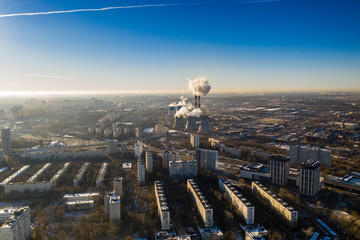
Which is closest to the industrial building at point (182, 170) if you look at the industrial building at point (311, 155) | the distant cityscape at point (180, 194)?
the distant cityscape at point (180, 194)

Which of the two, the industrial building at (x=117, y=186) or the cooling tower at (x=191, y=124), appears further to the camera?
the cooling tower at (x=191, y=124)

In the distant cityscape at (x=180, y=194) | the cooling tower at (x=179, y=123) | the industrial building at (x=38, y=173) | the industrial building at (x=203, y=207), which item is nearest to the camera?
the distant cityscape at (x=180, y=194)

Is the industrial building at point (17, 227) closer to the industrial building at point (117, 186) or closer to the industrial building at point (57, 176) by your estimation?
the industrial building at point (117, 186)

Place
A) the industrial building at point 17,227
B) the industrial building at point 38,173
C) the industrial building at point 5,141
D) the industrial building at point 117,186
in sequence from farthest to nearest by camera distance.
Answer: the industrial building at point 5,141, the industrial building at point 38,173, the industrial building at point 117,186, the industrial building at point 17,227

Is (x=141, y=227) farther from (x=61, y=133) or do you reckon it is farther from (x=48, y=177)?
(x=61, y=133)

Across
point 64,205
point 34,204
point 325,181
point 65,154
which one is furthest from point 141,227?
point 65,154

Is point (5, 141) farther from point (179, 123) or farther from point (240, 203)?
point (240, 203)
